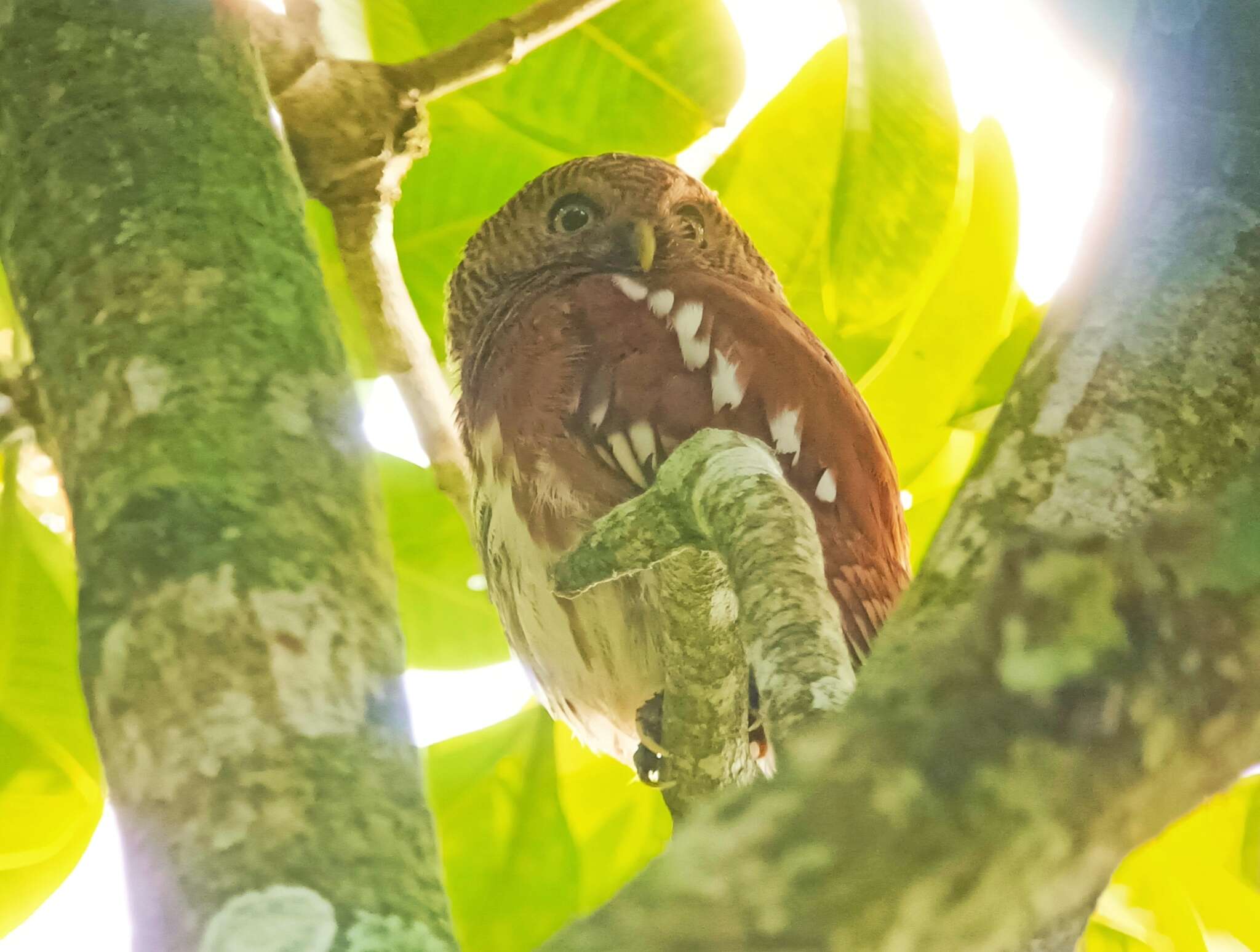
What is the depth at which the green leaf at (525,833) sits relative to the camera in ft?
6.15

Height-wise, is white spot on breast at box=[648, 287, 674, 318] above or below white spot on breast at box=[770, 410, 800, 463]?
above

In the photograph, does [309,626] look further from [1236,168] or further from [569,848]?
[569,848]

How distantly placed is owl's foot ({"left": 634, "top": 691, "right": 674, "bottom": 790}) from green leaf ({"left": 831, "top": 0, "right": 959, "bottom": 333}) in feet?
2.04

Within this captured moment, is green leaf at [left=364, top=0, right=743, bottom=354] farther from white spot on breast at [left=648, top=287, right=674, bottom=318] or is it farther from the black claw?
the black claw

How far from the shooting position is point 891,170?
1718 millimetres

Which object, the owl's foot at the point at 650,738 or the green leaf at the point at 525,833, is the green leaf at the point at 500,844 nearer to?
the green leaf at the point at 525,833

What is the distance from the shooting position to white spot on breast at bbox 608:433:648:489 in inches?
68.3

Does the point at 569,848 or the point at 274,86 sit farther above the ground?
the point at 274,86

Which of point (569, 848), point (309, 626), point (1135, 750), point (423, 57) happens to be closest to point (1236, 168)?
point (1135, 750)

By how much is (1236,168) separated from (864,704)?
1.13 ft

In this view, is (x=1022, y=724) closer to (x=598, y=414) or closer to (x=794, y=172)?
(x=598, y=414)

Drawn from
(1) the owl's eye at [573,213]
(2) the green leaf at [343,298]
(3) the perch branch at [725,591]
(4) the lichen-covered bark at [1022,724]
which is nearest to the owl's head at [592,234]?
(1) the owl's eye at [573,213]

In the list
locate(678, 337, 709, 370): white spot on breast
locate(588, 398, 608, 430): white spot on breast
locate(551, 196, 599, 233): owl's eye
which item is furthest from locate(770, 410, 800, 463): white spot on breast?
locate(551, 196, 599, 233): owl's eye

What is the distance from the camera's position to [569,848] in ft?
6.29
